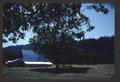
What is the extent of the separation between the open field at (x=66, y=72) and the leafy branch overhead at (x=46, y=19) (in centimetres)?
43

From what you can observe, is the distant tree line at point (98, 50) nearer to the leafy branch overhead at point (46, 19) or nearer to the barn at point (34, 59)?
the leafy branch overhead at point (46, 19)

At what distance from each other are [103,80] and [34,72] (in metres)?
0.96

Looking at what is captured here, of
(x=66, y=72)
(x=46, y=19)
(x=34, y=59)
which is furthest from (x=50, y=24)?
(x=66, y=72)

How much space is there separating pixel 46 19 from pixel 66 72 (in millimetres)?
798

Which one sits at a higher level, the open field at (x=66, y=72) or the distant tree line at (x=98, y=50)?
the distant tree line at (x=98, y=50)

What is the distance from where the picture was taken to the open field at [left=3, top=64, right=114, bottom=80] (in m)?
3.37

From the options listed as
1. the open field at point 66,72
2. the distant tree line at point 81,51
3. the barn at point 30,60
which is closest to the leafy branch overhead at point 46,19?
the distant tree line at point 81,51

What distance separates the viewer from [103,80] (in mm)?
3383

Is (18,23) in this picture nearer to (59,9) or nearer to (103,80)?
(59,9)

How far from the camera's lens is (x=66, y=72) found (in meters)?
3.42

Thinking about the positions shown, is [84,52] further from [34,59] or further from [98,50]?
[34,59]

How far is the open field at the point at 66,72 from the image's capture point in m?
3.37

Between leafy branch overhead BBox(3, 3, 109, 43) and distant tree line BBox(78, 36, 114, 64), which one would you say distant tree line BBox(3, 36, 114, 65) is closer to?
distant tree line BBox(78, 36, 114, 64)

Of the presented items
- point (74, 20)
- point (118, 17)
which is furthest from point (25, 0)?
point (118, 17)
